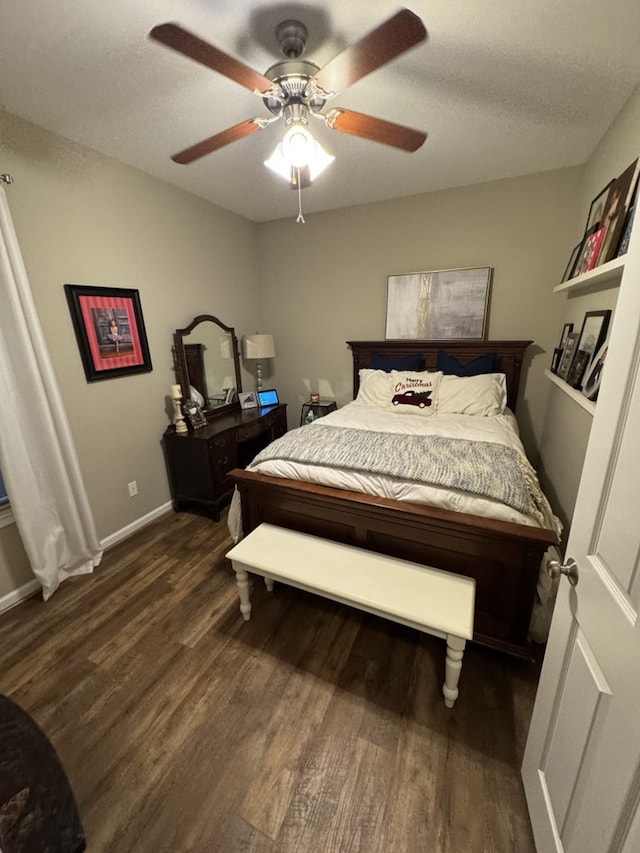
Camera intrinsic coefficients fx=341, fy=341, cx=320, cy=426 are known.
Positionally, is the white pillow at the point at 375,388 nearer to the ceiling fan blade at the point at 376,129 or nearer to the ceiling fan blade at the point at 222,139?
the ceiling fan blade at the point at 376,129

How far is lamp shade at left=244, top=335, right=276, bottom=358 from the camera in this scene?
138 inches

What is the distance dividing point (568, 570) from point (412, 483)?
2.69 feet

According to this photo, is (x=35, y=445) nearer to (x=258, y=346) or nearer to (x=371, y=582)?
(x=371, y=582)

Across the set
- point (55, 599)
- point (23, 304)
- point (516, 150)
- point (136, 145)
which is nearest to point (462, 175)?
point (516, 150)

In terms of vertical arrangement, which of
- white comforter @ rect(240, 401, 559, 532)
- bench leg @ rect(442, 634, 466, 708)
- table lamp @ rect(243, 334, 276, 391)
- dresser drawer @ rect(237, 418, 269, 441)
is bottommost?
bench leg @ rect(442, 634, 466, 708)

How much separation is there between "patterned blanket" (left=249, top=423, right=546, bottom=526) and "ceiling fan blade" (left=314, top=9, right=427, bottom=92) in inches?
60.6

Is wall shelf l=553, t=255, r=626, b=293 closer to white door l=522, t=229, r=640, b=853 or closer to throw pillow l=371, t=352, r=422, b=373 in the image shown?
white door l=522, t=229, r=640, b=853

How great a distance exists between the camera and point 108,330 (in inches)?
92.0

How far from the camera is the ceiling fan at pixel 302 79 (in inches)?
40.0

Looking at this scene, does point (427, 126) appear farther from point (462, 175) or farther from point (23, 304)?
point (23, 304)

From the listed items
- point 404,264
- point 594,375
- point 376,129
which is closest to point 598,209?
point 594,375

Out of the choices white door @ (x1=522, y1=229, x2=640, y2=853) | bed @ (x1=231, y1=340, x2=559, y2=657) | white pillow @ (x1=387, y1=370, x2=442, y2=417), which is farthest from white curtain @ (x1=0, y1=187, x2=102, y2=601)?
white door @ (x1=522, y1=229, x2=640, y2=853)

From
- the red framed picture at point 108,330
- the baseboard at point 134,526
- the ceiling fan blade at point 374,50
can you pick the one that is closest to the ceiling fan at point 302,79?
the ceiling fan blade at point 374,50

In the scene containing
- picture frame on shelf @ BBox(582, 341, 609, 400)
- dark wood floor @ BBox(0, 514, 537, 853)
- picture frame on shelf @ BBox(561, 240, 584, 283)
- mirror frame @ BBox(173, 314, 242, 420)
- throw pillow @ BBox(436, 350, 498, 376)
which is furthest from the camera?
throw pillow @ BBox(436, 350, 498, 376)
